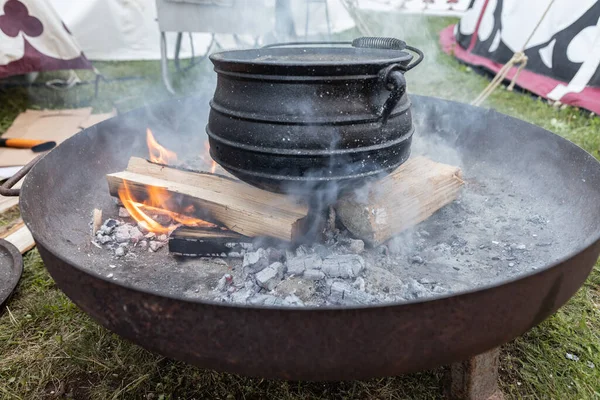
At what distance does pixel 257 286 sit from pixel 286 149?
1.73ft

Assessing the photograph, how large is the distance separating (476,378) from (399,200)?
0.78 meters

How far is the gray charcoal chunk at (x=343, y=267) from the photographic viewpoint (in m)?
1.71

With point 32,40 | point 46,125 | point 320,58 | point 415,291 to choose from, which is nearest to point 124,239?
point 320,58

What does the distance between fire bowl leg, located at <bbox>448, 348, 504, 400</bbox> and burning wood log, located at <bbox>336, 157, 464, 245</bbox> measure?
588mm

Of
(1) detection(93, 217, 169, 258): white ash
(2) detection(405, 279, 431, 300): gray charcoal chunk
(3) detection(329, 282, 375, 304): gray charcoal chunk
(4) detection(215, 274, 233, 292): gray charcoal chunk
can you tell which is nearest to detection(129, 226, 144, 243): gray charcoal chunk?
(1) detection(93, 217, 169, 258): white ash

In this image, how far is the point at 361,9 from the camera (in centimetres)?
745

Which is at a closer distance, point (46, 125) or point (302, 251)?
point (302, 251)

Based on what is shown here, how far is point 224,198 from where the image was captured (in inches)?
78.2

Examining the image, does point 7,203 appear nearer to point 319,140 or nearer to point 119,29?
point 319,140

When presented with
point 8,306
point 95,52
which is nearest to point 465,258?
point 8,306

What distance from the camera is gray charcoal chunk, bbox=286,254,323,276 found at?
1.74 m

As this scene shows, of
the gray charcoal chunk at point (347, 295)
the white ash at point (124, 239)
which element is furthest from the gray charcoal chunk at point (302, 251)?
the white ash at point (124, 239)

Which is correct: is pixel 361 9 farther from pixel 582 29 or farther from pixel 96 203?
pixel 96 203

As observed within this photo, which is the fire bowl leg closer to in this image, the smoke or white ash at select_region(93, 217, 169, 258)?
the smoke
